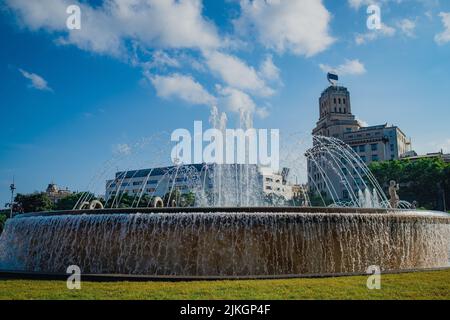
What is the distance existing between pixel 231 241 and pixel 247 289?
11.9 feet

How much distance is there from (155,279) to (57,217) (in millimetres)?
6047

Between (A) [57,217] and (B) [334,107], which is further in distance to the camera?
(B) [334,107]

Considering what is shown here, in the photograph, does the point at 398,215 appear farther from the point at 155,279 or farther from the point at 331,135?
the point at 331,135

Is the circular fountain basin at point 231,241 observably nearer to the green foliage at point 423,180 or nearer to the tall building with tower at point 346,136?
the green foliage at point 423,180

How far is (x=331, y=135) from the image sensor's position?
99562mm

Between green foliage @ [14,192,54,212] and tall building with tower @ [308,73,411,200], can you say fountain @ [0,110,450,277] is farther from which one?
tall building with tower @ [308,73,411,200]

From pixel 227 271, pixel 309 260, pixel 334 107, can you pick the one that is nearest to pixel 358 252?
pixel 309 260

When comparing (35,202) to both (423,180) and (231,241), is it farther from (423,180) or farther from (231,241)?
(423,180)

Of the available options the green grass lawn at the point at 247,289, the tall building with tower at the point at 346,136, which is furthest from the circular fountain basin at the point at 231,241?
the tall building with tower at the point at 346,136

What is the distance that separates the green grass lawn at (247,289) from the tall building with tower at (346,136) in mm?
77147

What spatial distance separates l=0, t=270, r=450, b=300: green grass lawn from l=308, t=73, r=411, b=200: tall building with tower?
77147 mm

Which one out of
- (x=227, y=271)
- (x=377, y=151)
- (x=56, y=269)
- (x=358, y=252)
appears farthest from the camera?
(x=377, y=151)
